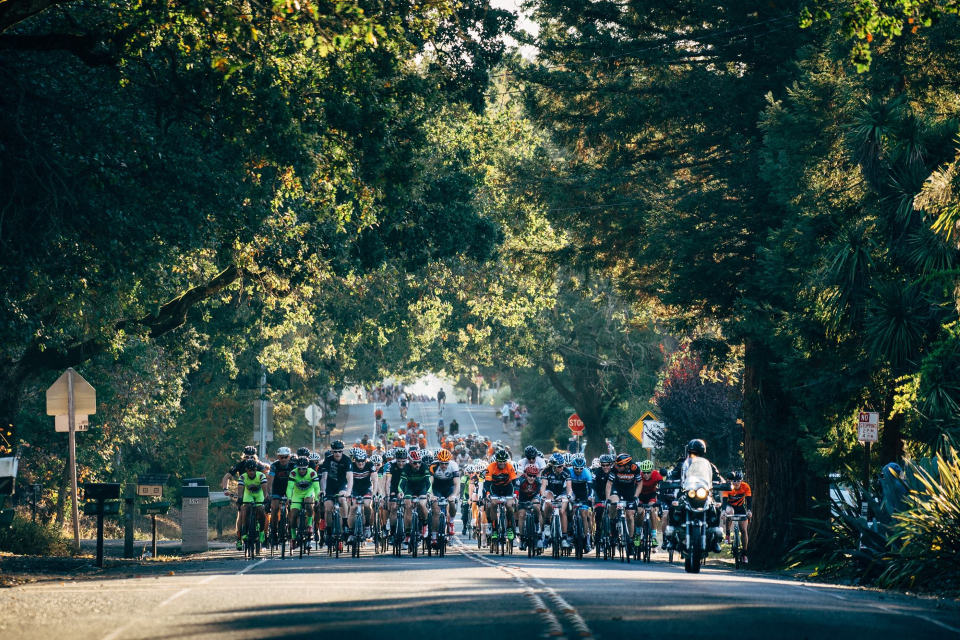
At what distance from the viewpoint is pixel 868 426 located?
2053 centimetres

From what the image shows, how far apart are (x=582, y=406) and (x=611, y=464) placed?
38782 mm

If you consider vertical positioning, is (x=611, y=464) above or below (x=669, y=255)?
below

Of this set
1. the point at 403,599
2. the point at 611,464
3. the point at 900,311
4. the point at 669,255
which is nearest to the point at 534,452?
the point at 611,464

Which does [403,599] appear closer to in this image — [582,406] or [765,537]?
[765,537]

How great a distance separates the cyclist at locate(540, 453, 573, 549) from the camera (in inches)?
949

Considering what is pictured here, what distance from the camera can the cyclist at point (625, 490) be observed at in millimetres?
23906

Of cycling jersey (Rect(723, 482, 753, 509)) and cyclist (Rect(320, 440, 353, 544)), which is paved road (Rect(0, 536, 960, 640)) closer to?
cyclist (Rect(320, 440, 353, 544))

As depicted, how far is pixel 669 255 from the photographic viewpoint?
25.3 metres

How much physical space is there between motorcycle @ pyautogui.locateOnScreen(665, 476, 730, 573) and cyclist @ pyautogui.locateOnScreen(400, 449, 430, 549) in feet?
16.6

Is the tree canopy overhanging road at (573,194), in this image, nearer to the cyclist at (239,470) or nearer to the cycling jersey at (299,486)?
the cyclist at (239,470)

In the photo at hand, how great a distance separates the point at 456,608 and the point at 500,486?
43.9 feet

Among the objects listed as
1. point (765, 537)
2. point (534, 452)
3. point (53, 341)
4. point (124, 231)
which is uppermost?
point (124, 231)

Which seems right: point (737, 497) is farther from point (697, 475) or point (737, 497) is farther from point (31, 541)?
point (31, 541)

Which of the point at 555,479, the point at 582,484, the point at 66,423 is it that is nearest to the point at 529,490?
the point at 555,479
